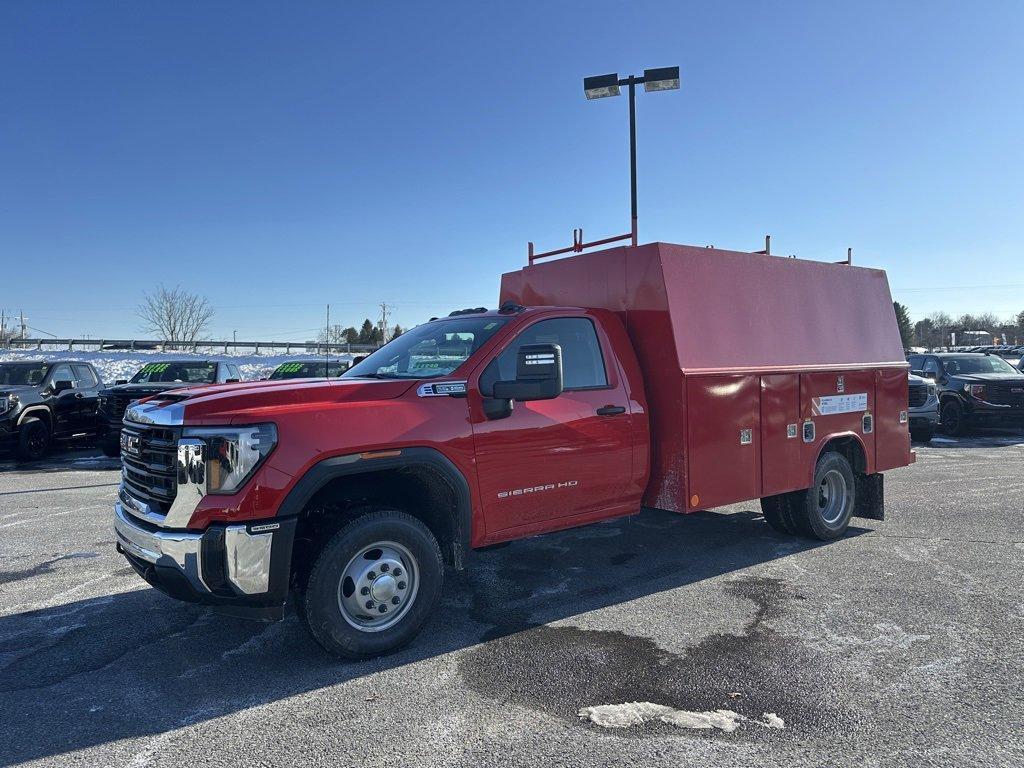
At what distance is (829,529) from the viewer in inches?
261

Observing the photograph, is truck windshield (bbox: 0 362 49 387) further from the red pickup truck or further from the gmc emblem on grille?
the red pickup truck

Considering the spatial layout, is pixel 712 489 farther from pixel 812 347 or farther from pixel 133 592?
pixel 133 592

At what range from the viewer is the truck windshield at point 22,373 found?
41.8 ft

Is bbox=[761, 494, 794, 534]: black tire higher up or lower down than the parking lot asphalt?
higher up

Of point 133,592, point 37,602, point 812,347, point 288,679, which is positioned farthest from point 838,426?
point 37,602

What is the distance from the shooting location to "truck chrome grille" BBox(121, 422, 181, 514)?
376 cm

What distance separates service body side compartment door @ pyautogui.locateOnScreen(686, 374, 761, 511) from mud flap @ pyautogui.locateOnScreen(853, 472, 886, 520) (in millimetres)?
1959

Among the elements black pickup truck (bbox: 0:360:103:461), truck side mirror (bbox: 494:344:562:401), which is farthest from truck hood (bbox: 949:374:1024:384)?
black pickup truck (bbox: 0:360:103:461)

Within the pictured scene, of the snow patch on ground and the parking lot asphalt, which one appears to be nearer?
the parking lot asphalt

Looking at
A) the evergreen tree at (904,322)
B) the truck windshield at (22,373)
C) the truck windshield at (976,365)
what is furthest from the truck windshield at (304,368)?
the evergreen tree at (904,322)

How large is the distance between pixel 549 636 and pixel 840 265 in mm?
4765

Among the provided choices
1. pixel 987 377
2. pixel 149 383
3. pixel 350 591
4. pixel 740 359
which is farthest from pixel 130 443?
pixel 987 377

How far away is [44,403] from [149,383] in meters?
2.07

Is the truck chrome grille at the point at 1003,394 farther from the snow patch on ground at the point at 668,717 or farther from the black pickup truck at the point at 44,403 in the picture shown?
the black pickup truck at the point at 44,403
